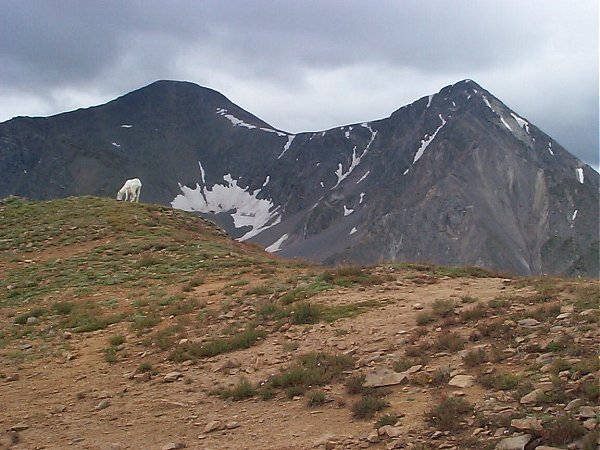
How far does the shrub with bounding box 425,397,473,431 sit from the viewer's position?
7535 mm

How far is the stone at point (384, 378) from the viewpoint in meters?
9.02

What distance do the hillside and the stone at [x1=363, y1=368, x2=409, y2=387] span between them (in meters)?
0.02

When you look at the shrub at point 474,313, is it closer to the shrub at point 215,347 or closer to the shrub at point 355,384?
the shrub at point 355,384

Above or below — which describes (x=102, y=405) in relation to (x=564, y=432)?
below

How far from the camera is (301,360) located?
1025 cm

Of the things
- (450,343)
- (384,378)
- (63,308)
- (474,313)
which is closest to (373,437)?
(384,378)

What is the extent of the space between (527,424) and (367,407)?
82.2 inches

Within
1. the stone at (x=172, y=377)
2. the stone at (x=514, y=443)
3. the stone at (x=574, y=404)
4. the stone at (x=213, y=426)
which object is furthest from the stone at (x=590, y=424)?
the stone at (x=172, y=377)

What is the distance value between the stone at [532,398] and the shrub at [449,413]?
0.58 m

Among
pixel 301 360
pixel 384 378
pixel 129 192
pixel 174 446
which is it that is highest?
pixel 129 192

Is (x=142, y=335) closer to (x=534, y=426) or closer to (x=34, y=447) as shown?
(x=34, y=447)

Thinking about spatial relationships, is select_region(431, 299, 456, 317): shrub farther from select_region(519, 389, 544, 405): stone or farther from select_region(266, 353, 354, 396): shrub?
select_region(519, 389, 544, 405): stone

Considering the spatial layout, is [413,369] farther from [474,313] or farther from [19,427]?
[19,427]

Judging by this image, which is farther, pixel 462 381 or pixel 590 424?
pixel 462 381
